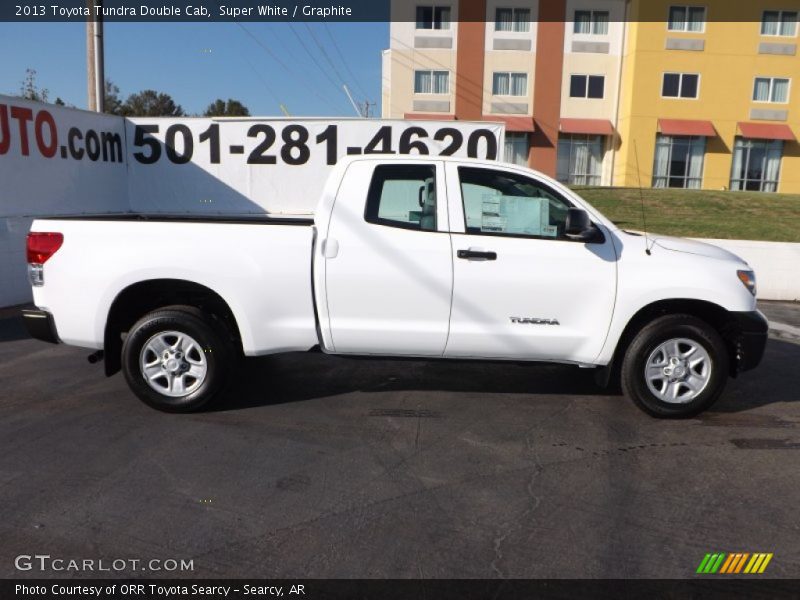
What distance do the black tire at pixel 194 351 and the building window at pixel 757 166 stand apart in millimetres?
35055

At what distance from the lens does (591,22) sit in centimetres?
3297

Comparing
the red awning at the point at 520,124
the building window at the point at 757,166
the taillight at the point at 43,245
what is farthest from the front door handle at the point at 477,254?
the building window at the point at 757,166

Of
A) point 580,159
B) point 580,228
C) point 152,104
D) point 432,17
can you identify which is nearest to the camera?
point 580,228

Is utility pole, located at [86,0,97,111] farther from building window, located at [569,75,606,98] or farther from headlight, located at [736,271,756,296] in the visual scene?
building window, located at [569,75,606,98]

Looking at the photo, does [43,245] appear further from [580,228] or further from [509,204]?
[580,228]

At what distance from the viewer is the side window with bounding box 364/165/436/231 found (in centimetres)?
479

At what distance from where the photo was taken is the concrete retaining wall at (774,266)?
35.8ft

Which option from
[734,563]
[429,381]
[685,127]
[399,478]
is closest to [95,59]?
[429,381]

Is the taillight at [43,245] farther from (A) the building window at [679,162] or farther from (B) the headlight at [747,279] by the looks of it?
(A) the building window at [679,162]

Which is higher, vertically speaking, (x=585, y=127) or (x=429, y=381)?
(x=585, y=127)

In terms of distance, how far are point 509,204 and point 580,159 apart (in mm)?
31627
